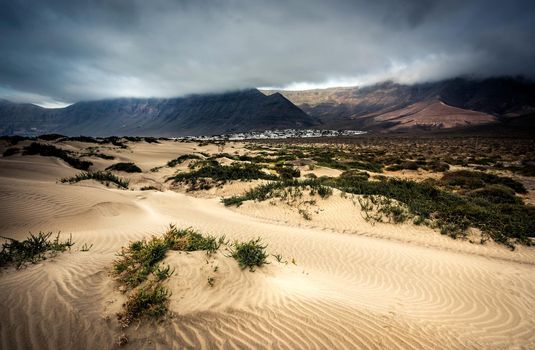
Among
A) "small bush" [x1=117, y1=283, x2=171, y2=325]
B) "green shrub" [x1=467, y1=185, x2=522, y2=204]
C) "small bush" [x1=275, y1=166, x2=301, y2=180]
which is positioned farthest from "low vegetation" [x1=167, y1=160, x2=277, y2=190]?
"small bush" [x1=117, y1=283, x2=171, y2=325]

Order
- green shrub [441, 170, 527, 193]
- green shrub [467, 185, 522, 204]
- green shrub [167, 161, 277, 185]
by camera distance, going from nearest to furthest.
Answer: green shrub [467, 185, 522, 204] → green shrub [441, 170, 527, 193] → green shrub [167, 161, 277, 185]

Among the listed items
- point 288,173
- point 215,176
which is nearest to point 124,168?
point 215,176

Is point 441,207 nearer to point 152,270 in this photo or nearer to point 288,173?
point 152,270

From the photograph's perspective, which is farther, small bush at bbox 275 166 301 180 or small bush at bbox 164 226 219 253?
small bush at bbox 275 166 301 180

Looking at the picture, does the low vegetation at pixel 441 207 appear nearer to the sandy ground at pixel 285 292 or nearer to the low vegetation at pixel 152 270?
the sandy ground at pixel 285 292

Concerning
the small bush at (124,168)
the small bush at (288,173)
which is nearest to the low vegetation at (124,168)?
the small bush at (124,168)

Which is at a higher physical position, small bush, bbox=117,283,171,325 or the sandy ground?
small bush, bbox=117,283,171,325

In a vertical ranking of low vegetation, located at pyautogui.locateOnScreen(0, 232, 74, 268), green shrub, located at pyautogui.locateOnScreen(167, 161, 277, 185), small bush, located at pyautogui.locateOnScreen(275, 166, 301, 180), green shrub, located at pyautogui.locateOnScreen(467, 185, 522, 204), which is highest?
low vegetation, located at pyautogui.locateOnScreen(0, 232, 74, 268)

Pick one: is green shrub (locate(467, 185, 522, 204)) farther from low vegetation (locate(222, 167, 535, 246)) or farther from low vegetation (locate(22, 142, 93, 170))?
low vegetation (locate(22, 142, 93, 170))

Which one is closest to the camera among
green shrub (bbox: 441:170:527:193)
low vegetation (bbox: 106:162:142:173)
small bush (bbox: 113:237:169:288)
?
small bush (bbox: 113:237:169:288)

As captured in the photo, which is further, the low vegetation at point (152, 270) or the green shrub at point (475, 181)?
the green shrub at point (475, 181)
